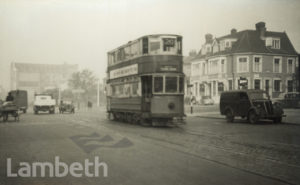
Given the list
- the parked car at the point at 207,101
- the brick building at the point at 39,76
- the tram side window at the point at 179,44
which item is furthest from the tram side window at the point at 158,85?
the brick building at the point at 39,76

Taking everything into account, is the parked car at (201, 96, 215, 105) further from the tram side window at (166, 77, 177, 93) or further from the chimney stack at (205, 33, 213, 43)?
the tram side window at (166, 77, 177, 93)

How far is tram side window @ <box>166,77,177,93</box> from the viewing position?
17.1 meters

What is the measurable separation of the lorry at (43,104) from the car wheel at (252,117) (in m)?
25.0

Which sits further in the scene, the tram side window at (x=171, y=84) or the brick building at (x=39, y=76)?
the brick building at (x=39, y=76)

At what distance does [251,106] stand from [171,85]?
17.4 ft

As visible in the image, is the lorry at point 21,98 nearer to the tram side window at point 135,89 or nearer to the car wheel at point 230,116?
the tram side window at point 135,89

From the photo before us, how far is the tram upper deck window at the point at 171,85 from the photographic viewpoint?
1709 cm

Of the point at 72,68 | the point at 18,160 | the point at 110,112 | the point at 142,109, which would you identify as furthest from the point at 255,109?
the point at 72,68

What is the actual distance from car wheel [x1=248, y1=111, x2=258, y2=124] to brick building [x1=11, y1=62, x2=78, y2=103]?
3708 inches

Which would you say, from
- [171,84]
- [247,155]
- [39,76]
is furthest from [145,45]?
[39,76]

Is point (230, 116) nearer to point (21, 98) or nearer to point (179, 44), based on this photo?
point (179, 44)

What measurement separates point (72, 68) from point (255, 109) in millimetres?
122233

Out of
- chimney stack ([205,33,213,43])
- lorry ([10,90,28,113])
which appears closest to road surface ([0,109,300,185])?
lorry ([10,90,28,113])

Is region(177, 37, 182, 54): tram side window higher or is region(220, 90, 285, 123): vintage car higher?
region(177, 37, 182, 54): tram side window
